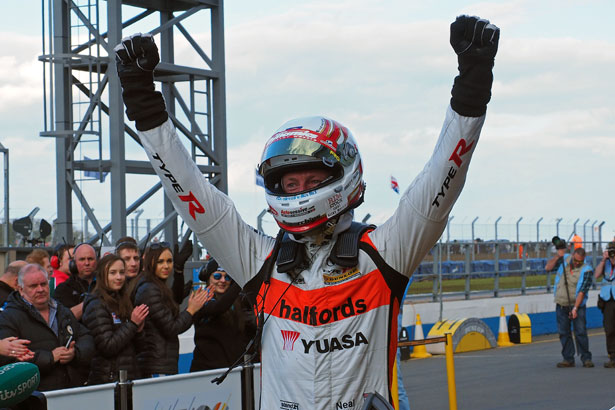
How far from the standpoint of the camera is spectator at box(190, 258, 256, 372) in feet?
26.6

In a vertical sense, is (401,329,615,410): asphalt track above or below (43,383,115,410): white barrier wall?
below

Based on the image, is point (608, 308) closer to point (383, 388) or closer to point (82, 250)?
point (82, 250)

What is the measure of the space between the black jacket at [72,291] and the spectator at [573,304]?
8.50 metres

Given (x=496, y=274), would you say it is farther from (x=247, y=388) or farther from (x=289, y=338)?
(x=289, y=338)

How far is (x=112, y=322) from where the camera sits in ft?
24.6

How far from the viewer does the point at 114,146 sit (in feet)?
50.6

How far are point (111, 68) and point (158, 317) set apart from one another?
811 centimetres

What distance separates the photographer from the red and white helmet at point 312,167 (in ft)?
11.1

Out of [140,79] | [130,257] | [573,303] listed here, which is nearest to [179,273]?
[130,257]

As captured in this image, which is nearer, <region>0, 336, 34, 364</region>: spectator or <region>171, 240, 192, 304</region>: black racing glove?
<region>0, 336, 34, 364</region>: spectator

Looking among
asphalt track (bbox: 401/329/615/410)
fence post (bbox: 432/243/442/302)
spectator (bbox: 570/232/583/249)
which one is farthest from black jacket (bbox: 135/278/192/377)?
spectator (bbox: 570/232/583/249)

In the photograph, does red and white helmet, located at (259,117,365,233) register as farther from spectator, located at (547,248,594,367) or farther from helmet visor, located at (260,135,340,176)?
spectator, located at (547,248,594,367)

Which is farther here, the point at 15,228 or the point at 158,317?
the point at 15,228

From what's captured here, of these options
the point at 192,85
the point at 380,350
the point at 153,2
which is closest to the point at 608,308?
the point at 192,85
